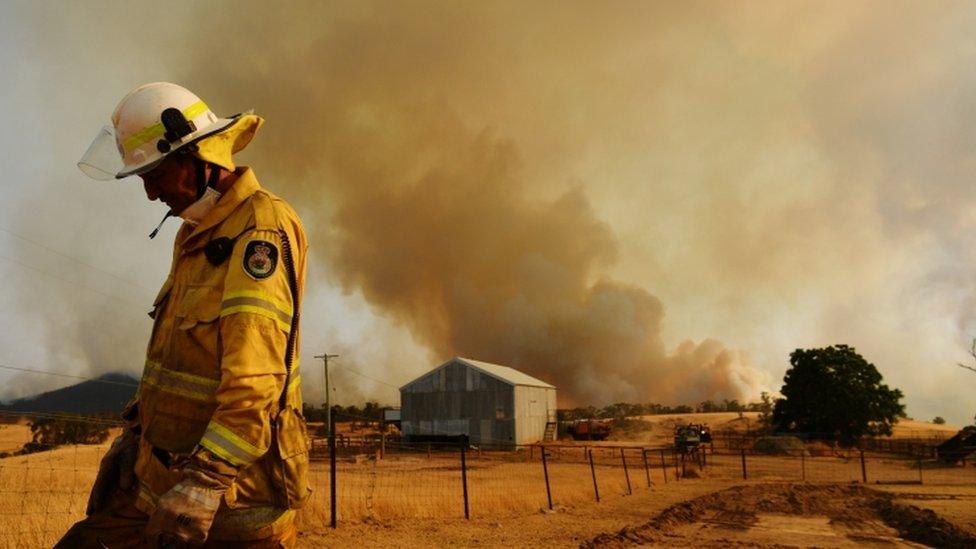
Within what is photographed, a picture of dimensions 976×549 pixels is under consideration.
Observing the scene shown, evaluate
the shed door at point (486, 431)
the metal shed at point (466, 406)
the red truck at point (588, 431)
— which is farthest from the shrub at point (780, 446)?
the shed door at point (486, 431)

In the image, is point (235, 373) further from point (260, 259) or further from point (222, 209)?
point (222, 209)

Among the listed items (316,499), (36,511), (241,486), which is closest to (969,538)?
(316,499)

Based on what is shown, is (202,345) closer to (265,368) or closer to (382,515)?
(265,368)

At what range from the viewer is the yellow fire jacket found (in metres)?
1.99

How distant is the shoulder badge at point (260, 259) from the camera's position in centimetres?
213

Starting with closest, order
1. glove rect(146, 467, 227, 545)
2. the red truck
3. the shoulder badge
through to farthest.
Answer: glove rect(146, 467, 227, 545) → the shoulder badge → the red truck

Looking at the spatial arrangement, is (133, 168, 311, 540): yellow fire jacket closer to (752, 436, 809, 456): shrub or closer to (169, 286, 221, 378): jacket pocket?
(169, 286, 221, 378): jacket pocket

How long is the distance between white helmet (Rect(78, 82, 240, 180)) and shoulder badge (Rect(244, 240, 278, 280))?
22.5 inches

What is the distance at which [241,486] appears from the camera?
2162 mm

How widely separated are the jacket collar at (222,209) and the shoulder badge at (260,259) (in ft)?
0.89

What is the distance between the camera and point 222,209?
239 centimetres

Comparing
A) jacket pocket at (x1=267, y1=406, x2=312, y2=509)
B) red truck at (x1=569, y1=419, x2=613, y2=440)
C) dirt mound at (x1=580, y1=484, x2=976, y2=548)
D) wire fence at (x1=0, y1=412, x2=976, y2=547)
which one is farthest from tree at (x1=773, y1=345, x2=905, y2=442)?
jacket pocket at (x1=267, y1=406, x2=312, y2=509)

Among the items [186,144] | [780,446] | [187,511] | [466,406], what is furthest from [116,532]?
[780,446]

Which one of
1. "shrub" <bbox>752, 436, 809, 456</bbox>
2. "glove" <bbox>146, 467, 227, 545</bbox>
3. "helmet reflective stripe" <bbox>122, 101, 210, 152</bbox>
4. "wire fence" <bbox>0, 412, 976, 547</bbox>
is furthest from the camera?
"shrub" <bbox>752, 436, 809, 456</bbox>
